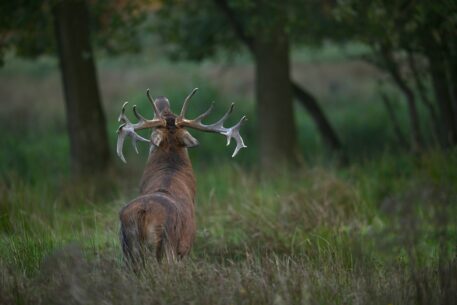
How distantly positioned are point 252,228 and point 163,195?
2.43 metres

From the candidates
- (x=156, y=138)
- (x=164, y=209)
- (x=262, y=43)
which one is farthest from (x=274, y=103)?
(x=164, y=209)

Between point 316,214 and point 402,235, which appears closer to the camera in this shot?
point 402,235

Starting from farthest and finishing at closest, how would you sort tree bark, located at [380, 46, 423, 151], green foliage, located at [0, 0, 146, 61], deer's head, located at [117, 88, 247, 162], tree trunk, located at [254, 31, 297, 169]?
tree trunk, located at [254, 31, 297, 169] → tree bark, located at [380, 46, 423, 151] → green foliage, located at [0, 0, 146, 61] → deer's head, located at [117, 88, 247, 162]

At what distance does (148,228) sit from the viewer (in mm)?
7012

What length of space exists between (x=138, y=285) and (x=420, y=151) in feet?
25.2

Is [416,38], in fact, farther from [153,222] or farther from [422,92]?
[153,222]

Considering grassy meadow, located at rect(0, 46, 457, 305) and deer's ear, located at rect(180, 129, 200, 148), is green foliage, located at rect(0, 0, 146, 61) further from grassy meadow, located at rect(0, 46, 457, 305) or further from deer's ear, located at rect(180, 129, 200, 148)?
deer's ear, located at rect(180, 129, 200, 148)

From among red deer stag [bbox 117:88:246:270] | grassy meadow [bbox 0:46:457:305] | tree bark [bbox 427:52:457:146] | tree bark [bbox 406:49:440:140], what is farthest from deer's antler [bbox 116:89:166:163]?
tree bark [bbox 427:52:457:146]

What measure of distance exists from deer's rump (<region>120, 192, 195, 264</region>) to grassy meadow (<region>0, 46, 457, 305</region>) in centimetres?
20

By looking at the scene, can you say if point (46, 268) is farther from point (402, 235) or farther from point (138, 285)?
point (402, 235)

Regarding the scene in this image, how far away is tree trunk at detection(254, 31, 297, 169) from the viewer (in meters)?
14.8

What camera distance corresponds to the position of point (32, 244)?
24.8ft

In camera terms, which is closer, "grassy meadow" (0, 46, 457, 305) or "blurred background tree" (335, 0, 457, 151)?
"grassy meadow" (0, 46, 457, 305)

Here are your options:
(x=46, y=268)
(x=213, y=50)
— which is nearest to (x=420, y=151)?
(x=213, y=50)
